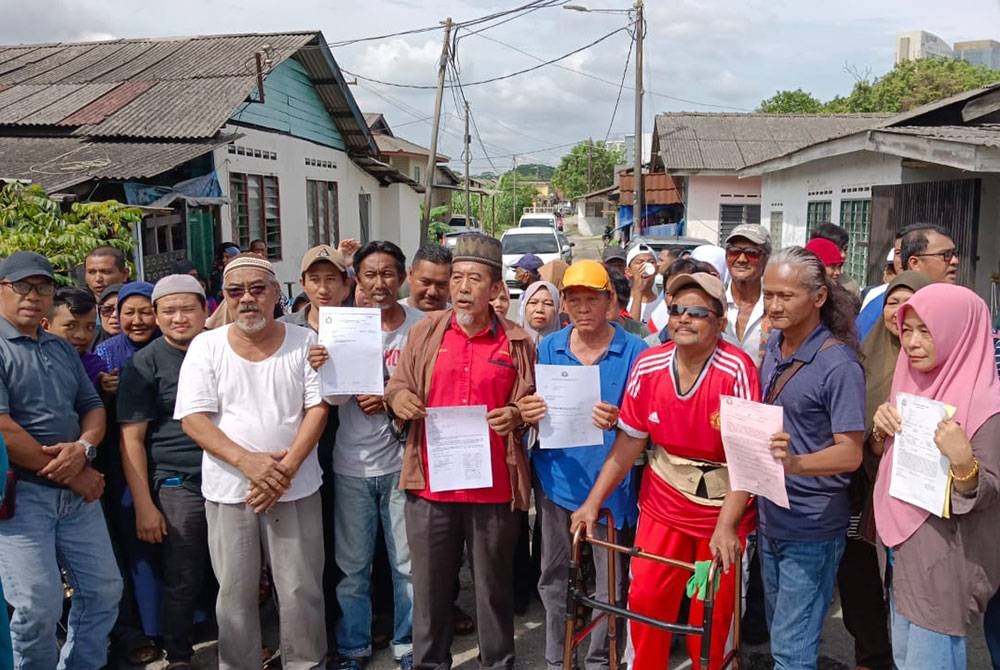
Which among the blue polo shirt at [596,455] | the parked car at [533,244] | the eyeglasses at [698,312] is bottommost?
the blue polo shirt at [596,455]

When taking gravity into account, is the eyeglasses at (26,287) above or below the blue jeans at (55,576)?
above

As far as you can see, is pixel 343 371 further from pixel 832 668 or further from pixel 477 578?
pixel 832 668

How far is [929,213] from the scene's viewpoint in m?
9.82

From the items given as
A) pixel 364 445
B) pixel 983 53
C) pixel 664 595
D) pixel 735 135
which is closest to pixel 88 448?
pixel 364 445

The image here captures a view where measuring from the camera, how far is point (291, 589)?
3527 millimetres

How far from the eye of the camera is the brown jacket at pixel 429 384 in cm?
346

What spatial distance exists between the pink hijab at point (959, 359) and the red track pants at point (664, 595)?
29.6 inches

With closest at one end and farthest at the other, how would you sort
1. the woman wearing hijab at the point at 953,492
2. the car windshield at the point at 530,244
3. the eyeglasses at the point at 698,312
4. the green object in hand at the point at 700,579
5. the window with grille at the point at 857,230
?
the woman wearing hijab at the point at 953,492
the green object in hand at the point at 700,579
the eyeglasses at the point at 698,312
the window with grille at the point at 857,230
the car windshield at the point at 530,244

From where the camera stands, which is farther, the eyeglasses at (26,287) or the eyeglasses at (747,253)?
the eyeglasses at (747,253)

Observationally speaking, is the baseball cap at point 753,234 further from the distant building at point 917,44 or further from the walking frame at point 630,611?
the distant building at point 917,44

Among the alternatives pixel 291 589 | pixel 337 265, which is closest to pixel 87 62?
pixel 337 265

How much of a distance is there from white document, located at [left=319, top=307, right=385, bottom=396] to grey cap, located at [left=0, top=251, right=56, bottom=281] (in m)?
1.21

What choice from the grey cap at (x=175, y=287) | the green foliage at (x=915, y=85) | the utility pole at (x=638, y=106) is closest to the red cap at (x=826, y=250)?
the grey cap at (x=175, y=287)

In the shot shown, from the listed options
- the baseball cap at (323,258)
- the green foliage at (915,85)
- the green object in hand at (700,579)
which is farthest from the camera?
the green foliage at (915,85)
